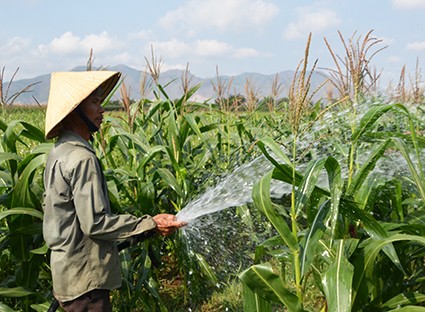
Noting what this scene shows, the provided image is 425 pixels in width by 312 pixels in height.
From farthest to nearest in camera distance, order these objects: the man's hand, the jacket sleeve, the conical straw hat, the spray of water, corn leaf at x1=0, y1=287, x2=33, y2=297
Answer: corn leaf at x1=0, y1=287, x2=33, y2=297 → the spray of water → the man's hand → the conical straw hat → the jacket sleeve

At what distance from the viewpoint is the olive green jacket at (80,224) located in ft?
7.72

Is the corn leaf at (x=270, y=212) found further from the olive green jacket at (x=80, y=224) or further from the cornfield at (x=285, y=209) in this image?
the olive green jacket at (x=80, y=224)

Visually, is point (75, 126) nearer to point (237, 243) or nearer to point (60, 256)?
point (60, 256)

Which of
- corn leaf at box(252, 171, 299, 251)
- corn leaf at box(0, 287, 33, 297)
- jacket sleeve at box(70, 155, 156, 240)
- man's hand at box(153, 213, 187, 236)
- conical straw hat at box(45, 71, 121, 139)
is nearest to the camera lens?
corn leaf at box(252, 171, 299, 251)

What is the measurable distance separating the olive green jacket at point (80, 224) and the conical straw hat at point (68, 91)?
85 mm

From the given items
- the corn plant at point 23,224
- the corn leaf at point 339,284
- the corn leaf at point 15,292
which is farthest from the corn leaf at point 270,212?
the corn leaf at point 15,292

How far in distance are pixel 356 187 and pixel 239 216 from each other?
1547 millimetres

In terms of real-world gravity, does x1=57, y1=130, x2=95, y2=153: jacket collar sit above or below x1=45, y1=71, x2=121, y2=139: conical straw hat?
below

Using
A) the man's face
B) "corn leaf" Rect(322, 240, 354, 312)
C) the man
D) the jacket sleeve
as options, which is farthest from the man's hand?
"corn leaf" Rect(322, 240, 354, 312)

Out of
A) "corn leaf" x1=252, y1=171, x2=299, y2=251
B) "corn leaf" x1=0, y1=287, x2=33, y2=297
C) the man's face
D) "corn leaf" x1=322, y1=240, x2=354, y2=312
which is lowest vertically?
"corn leaf" x1=0, y1=287, x2=33, y2=297

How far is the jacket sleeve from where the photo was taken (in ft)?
7.66

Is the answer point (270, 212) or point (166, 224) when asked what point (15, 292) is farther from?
point (270, 212)

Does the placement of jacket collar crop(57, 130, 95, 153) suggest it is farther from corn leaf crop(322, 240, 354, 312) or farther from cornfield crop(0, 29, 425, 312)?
corn leaf crop(322, 240, 354, 312)

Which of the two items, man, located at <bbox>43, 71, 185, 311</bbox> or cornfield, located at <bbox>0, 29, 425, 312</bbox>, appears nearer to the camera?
cornfield, located at <bbox>0, 29, 425, 312</bbox>
